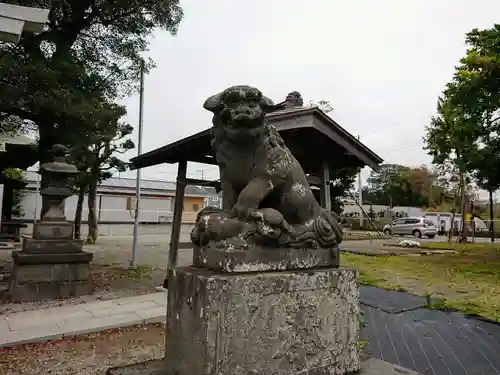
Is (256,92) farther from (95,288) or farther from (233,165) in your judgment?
(95,288)

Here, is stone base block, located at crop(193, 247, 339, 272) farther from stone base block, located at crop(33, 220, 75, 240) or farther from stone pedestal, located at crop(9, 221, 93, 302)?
stone base block, located at crop(33, 220, 75, 240)

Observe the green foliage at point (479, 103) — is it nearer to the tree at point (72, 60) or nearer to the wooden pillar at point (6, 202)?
the tree at point (72, 60)

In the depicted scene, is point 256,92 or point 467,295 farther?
point 467,295

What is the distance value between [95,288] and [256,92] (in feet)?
22.2

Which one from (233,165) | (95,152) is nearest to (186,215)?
(95,152)

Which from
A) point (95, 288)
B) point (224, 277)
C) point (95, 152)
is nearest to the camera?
point (224, 277)

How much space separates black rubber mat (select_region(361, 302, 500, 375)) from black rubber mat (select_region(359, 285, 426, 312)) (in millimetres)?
216

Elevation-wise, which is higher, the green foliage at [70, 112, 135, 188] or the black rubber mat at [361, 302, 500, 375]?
the green foliage at [70, 112, 135, 188]

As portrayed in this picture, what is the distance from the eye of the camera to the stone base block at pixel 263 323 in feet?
6.91

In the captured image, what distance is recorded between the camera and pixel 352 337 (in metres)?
2.55

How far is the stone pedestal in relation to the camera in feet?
22.9

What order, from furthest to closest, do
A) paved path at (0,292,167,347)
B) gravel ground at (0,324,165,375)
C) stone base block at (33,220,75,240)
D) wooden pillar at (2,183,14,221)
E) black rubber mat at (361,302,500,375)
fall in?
wooden pillar at (2,183,14,221), stone base block at (33,220,75,240), paved path at (0,292,167,347), gravel ground at (0,324,165,375), black rubber mat at (361,302,500,375)

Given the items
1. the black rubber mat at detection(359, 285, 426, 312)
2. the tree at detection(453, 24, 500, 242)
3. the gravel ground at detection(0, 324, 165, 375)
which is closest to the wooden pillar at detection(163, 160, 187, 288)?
the gravel ground at detection(0, 324, 165, 375)

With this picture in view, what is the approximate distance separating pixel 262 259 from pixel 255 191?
0.40 meters
